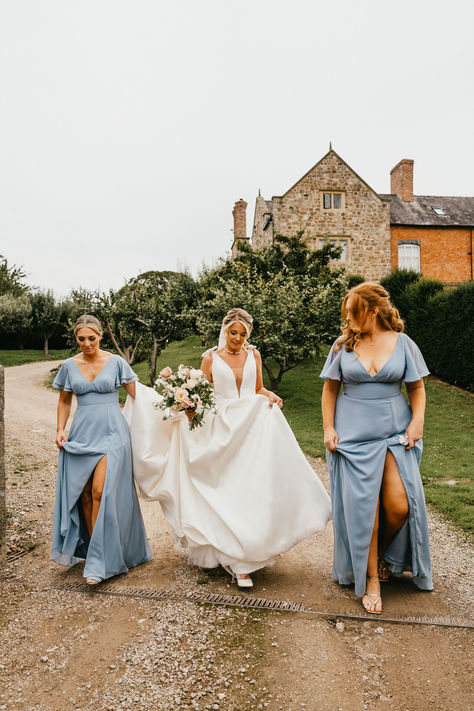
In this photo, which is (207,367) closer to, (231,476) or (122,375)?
(122,375)

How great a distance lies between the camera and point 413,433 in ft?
13.3

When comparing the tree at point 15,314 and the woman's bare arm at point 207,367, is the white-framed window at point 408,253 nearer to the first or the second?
the tree at point 15,314

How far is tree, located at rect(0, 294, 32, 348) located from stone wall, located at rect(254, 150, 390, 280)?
1802 centimetres

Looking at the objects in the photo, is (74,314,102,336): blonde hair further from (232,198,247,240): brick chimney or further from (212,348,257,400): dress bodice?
(232,198,247,240): brick chimney

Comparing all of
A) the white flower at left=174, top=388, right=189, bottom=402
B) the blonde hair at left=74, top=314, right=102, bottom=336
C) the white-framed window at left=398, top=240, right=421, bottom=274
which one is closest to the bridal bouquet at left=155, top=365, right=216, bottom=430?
the white flower at left=174, top=388, right=189, bottom=402

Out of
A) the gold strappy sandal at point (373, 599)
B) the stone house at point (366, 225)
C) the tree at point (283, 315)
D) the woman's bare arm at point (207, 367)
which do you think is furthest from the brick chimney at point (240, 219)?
the gold strappy sandal at point (373, 599)

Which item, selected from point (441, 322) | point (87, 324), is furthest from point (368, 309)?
point (441, 322)

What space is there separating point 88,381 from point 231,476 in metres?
1.55

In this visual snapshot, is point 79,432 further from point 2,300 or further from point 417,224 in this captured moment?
point 2,300

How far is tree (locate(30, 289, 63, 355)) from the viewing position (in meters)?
34.5

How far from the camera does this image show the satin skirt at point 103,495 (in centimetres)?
446

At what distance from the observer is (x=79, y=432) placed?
15.3 ft

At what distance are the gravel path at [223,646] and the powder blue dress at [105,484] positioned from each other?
8.6 inches

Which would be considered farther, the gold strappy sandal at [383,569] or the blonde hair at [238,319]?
the blonde hair at [238,319]
